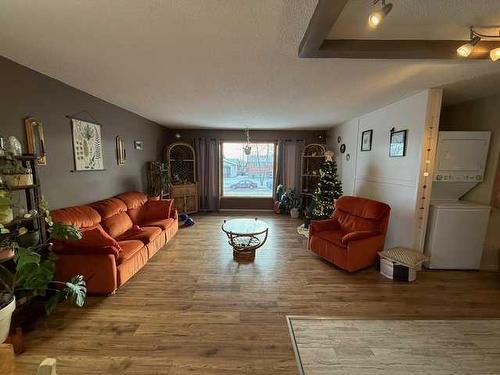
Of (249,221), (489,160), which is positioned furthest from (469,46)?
(249,221)

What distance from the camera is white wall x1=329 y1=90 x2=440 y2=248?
9.37 ft

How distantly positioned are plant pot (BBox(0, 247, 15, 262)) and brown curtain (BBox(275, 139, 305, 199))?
528 centimetres

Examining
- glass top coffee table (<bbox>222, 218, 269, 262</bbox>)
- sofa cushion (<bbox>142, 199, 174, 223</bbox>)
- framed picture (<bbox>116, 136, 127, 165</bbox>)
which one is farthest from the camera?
sofa cushion (<bbox>142, 199, 174, 223</bbox>)

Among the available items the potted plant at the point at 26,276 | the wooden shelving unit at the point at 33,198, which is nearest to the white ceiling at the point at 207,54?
the wooden shelving unit at the point at 33,198

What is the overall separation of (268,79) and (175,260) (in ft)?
9.04

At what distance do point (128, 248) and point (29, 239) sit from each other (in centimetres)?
96

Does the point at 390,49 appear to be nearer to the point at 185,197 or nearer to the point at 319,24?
the point at 319,24

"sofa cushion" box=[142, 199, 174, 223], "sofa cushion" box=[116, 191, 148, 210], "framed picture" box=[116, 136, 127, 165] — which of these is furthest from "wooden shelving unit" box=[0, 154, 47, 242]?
"sofa cushion" box=[142, 199, 174, 223]

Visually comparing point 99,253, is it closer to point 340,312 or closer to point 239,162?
point 340,312

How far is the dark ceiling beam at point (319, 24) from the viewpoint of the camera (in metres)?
1.12

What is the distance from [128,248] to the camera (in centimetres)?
269

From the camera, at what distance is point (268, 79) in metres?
2.31

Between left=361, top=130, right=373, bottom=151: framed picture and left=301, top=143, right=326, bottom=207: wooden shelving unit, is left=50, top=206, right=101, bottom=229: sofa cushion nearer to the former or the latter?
→ left=361, top=130, right=373, bottom=151: framed picture

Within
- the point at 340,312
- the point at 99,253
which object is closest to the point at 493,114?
the point at 340,312
